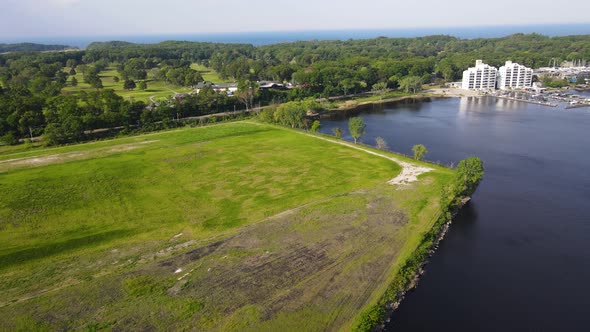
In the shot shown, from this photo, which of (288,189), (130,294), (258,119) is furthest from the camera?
(258,119)

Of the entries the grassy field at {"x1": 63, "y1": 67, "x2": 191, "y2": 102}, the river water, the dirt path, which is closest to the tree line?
the grassy field at {"x1": 63, "y1": 67, "x2": 191, "y2": 102}

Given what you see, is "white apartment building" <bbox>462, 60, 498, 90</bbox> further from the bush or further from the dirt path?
the bush

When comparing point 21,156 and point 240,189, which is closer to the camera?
point 240,189

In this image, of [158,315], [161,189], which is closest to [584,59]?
[161,189]

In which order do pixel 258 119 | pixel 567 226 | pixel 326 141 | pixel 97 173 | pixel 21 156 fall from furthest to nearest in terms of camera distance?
pixel 258 119 < pixel 326 141 < pixel 21 156 < pixel 97 173 < pixel 567 226

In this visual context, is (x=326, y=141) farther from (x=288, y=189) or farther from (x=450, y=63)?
(x=450, y=63)

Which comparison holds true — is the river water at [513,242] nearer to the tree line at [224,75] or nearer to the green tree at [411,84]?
the tree line at [224,75]

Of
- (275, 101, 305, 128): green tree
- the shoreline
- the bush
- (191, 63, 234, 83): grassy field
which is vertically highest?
(191, 63, 234, 83): grassy field
